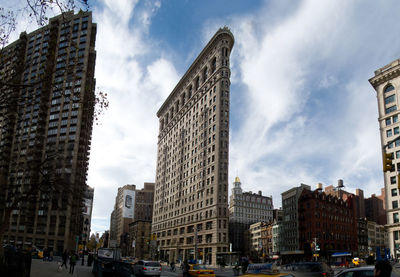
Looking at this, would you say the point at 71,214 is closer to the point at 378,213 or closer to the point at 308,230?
the point at 308,230

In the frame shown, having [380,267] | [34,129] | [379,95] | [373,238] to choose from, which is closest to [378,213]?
[373,238]

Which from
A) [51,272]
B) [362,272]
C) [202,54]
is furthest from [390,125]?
[362,272]

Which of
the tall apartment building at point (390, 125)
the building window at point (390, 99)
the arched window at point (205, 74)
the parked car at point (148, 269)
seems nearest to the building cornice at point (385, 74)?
the tall apartment building at point (390, 125)

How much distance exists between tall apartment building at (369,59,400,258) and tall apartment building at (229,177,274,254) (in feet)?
246

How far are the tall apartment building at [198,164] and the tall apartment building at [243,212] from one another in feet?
141

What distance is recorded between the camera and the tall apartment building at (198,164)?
80312 millimetres

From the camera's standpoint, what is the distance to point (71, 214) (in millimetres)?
91000

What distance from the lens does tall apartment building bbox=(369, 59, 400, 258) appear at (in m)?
72.8

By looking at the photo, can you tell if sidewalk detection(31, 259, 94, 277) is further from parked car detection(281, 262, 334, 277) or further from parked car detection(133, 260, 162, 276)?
parked car detection(281, 262, 334, 277)

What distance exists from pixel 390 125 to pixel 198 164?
4759 centimetres

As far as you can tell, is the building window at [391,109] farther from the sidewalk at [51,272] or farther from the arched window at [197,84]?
the sidewalk at [51,272]

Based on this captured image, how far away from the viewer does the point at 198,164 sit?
91.4 metres

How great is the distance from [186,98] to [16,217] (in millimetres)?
61117

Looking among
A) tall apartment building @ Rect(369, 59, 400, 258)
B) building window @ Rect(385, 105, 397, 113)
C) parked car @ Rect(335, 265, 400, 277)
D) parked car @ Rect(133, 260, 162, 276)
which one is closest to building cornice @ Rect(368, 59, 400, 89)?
tall apartment building @ Rect(369, 59, 400, 258)
